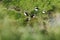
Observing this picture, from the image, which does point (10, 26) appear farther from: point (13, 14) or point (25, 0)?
point (25, 0)

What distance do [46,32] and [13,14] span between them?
775 mm

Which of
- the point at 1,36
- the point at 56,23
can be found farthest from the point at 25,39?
the point at 56,23

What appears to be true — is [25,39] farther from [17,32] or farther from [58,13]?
[58,13]

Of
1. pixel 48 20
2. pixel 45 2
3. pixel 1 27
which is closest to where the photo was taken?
pixel 1 27

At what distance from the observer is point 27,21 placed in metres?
3.70

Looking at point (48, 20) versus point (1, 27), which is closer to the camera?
point (1, 27)

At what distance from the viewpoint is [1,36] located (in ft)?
10.4

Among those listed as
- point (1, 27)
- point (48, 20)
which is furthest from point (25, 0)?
point (1, 27)

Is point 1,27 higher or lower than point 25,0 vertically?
lower

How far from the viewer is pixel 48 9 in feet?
12.7

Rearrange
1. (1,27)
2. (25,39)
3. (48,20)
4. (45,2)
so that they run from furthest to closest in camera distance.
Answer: (45,2) < (48,20) < (1,27) < (25,39)

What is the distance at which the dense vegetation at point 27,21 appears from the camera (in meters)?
3.21

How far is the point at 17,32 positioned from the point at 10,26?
0.17 metres

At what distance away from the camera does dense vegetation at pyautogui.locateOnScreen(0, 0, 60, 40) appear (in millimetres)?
3205
